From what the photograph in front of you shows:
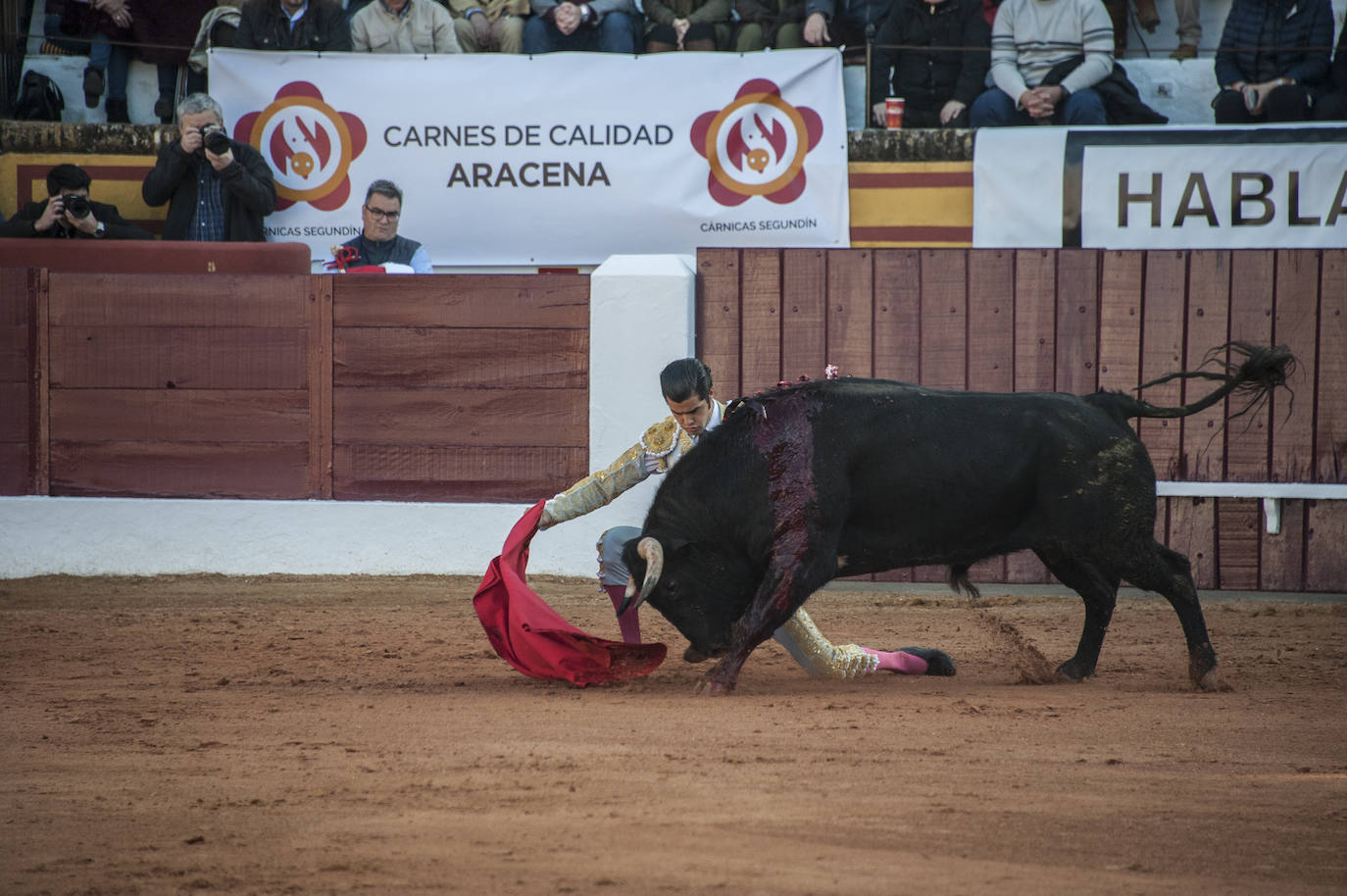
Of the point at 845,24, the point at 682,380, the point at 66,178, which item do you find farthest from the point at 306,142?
the point at 682,380

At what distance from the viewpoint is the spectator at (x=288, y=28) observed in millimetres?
8164

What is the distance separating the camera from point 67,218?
7.38 meters

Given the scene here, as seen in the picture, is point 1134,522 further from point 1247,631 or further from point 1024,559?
point 1024,559

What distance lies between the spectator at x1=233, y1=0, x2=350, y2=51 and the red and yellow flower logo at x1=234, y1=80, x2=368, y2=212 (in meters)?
0.33

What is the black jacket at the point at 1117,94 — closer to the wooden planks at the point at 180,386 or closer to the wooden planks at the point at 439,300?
the wooden planks at the point at 439,300

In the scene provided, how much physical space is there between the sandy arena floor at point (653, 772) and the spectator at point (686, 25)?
14.3 feet

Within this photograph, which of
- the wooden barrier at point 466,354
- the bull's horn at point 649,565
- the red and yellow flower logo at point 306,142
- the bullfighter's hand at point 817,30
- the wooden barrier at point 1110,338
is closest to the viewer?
the bull's horn at point 649,565

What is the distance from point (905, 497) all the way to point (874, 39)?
4786 millimetres

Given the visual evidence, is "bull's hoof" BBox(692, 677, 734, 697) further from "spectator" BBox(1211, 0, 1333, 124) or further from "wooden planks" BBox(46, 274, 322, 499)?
"spectator" BBox(1211, 0, 1333, 124)

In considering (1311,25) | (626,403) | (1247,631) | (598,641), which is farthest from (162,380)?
(1311,25)

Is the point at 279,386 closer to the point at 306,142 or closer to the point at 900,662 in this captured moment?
the point at 306,142

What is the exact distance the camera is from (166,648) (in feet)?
16.5

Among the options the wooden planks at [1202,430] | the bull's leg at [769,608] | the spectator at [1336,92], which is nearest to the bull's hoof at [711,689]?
the bull's leg at [769,608]

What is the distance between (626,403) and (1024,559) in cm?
215
